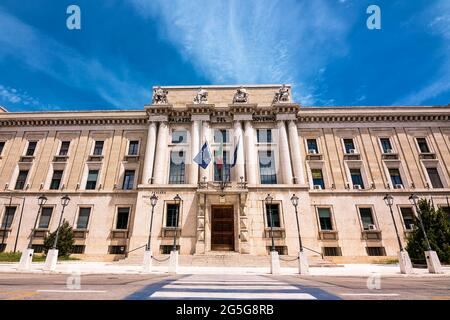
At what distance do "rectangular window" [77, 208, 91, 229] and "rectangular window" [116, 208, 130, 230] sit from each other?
2.79 m

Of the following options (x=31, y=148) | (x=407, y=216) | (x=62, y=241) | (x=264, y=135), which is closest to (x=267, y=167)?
(x=264, y=135)

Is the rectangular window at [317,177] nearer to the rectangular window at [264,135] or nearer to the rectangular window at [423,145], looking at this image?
the rectangular window at [264,135]

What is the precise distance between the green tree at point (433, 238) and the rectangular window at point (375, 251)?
15.8 ft

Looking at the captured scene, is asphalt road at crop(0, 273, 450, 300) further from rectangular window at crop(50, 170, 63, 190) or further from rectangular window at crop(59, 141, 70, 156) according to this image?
rectangular window at crop(59, 141, 70, 156)

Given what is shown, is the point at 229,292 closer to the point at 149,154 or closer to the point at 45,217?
the point at 149,154

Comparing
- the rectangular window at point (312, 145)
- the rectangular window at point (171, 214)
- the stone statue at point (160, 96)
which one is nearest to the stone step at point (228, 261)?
the rectangular window at point (171, 214)

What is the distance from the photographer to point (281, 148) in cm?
2411

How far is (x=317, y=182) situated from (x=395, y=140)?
10.0 meters

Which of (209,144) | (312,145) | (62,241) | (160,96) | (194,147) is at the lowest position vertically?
(62,241)

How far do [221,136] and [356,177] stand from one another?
48.0ft

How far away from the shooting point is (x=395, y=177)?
2403cm
